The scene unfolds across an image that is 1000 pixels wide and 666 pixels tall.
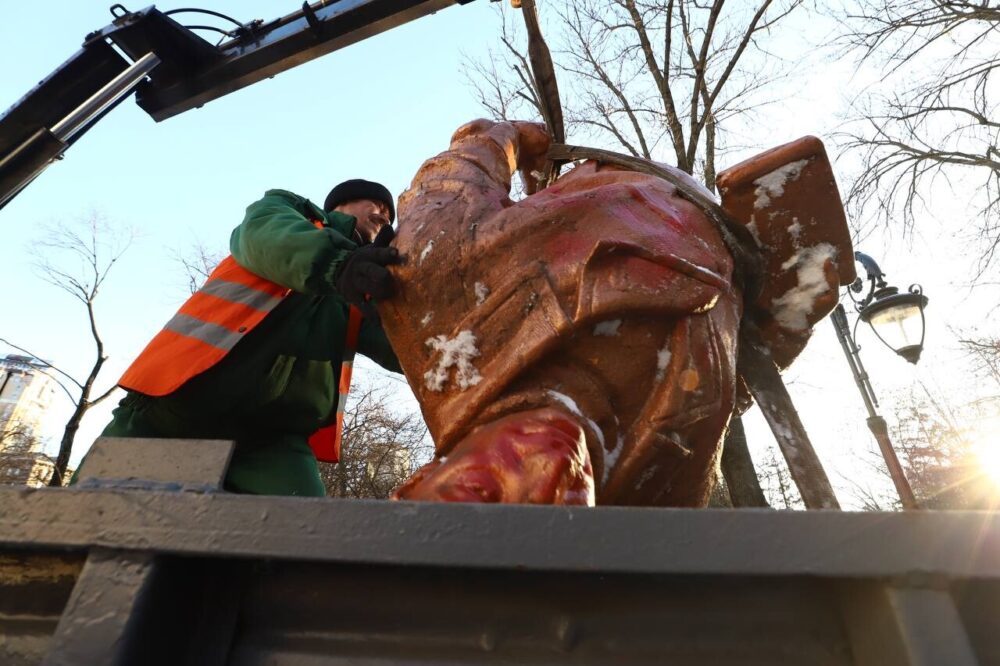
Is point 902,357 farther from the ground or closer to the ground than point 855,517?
farther from the ground

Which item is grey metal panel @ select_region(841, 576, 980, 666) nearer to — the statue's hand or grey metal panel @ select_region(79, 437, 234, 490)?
grey metal panel @ select_region(79, 437, 234, 490)

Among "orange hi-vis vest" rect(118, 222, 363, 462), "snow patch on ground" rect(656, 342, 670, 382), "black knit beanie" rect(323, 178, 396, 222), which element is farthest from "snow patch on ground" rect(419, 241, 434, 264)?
"black knit beanie" rect(323, 178, 396, 222)

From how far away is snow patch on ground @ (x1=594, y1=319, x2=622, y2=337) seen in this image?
4.65 feet

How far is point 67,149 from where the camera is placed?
3297mm

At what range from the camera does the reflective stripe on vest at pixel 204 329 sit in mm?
1781

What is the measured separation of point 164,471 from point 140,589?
7.1 inches

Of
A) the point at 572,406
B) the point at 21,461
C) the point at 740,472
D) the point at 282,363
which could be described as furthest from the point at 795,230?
the point at 21,461

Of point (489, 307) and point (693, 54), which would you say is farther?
point (693, 54)

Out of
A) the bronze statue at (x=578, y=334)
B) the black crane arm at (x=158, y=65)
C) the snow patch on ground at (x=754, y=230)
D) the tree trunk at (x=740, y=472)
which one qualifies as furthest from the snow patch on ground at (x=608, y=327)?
the tree trunk at (x=740, y=472)

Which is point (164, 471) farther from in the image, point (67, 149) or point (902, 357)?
point (902, 357)

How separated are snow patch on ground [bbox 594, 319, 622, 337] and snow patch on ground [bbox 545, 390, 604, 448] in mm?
172

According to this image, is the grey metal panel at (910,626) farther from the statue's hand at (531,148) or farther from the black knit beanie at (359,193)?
the black knit beanie at (359,193)

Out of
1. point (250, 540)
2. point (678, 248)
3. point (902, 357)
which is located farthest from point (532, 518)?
point (902, 357)

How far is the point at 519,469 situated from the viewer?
117 cm
